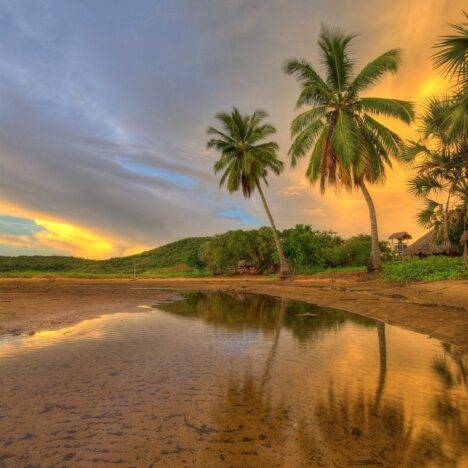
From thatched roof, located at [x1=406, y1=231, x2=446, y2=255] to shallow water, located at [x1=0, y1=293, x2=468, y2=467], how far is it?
2413cm

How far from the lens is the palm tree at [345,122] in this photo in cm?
1945

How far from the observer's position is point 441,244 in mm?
27922

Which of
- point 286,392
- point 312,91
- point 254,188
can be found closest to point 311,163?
point 312,91

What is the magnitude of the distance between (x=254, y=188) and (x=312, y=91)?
37.8 ft

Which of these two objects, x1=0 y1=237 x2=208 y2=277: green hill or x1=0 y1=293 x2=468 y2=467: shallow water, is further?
x1=0 y1=237 x2=208 y2=277: green hill

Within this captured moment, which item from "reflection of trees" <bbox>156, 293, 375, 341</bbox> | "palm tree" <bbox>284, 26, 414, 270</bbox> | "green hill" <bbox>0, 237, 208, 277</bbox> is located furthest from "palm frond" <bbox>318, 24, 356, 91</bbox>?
"green hill" <bbox>0, 237, 208, 277</bbox>

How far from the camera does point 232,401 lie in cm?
402

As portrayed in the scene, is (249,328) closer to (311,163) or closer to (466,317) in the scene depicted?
(466,317)

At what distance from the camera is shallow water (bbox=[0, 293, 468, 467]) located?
9.43 feet

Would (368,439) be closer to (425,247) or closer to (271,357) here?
(271,357)

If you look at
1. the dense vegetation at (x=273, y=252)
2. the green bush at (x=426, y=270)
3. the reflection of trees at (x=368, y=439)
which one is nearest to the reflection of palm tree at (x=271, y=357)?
the reflection of trees at (x=368, y=439)

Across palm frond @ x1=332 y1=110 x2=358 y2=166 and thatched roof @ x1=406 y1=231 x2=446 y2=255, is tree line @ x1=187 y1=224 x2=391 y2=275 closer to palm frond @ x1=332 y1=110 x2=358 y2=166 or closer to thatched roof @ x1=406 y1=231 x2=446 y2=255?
thatched roof @ x1=406 y1=231 x2=446 y2=255

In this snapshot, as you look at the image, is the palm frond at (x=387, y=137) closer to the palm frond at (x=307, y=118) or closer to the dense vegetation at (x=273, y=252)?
the palm frond at (x=307, y=118)

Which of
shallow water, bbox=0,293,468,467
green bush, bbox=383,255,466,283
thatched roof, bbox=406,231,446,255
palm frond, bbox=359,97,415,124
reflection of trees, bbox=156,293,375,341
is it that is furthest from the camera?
thatched roof, bbox=406,231,446,255
